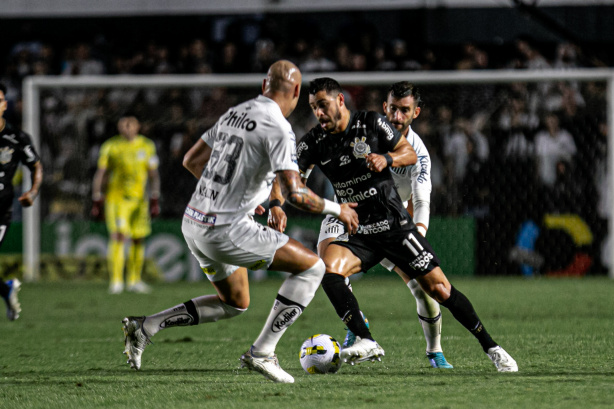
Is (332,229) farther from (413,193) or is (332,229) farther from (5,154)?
(5,154)

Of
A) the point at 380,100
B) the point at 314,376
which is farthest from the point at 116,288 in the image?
the point at 314,376

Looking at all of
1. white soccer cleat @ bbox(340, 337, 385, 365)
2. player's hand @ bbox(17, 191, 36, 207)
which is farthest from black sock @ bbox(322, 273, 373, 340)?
player's hand @ bbox(17, 191, 36, 207)

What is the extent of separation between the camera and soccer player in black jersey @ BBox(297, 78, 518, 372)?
19.0 ft

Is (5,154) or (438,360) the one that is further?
(5,154)

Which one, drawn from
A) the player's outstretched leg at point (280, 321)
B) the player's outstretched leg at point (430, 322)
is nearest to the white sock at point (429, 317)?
the player's outstretched leg at point (430, 322)

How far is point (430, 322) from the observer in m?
6.08

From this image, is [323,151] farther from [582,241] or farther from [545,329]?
[582,241]

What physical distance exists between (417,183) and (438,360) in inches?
49.4

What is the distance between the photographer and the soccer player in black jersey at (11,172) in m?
8.31

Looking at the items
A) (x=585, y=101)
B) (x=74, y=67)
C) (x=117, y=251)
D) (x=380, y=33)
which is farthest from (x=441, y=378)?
(x=74, y=67)

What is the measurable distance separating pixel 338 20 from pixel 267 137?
1250cm

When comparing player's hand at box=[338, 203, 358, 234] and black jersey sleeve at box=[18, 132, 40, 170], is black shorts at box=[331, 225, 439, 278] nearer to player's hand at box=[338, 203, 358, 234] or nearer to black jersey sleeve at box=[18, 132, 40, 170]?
player's hand at box=[338, 203, 358, 234]

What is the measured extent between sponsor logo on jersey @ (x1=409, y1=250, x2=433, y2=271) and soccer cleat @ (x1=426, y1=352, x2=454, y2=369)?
62cm

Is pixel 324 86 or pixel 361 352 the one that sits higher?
pixel 324 86
